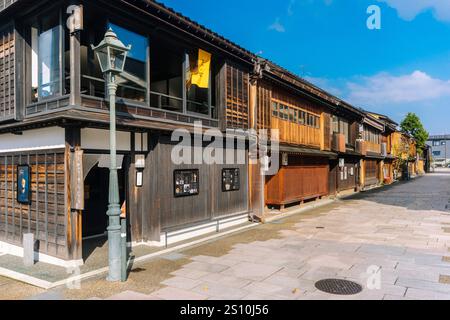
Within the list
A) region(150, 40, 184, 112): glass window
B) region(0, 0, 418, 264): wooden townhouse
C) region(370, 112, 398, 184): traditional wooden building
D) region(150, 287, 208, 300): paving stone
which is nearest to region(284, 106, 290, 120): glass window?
region(0, 0, 418, 264): wooden townhouse

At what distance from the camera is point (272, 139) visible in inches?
671

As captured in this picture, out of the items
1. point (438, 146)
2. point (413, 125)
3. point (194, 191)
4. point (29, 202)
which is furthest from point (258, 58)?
point (438, 146)

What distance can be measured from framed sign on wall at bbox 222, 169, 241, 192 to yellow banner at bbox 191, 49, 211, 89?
3461 mm

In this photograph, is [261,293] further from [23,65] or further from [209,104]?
[23,65]

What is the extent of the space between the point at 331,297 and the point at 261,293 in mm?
1284

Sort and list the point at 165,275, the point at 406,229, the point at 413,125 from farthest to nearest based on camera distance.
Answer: the point at 413,125, the point at 406,229, the point at 165,275

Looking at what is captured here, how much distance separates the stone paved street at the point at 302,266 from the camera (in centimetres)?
655

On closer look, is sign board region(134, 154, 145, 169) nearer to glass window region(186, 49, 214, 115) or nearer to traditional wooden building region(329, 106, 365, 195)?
glass window region(186, 49, 214, 115)

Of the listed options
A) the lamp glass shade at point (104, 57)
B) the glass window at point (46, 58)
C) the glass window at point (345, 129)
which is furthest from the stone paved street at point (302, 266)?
the glass window at point (345, 129)

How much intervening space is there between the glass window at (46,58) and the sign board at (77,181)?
1.91m

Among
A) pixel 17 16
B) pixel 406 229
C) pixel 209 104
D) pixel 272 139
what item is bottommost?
pixel 406 229

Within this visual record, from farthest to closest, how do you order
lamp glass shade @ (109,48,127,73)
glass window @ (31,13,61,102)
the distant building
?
the distant building, glass window @ (31,13,61,102), lamp glass shade @ (109,48,127,73)

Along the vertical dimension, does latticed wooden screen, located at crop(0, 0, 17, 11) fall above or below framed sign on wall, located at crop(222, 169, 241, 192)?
above

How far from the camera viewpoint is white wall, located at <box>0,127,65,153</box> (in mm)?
8580
